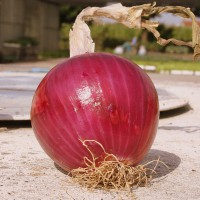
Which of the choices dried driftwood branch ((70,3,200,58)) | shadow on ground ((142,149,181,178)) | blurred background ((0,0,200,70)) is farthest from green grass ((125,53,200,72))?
dried driftwood branch ((70,3,200,58))

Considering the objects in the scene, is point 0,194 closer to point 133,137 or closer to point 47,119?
point 47,119

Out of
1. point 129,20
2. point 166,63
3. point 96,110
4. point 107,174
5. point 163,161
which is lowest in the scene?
point 166,63

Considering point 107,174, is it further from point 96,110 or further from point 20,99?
point 20,99

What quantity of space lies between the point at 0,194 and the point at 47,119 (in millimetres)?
689

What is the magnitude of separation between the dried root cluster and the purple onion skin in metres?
0.06

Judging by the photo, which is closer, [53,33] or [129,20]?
[129,20]

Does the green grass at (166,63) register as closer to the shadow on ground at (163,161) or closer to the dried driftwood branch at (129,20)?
the shadow on ground at (163,161)

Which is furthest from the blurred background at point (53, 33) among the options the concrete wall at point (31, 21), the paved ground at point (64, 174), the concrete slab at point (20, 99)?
the paved ground at point (64, 174)

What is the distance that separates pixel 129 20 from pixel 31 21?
98.6 feet

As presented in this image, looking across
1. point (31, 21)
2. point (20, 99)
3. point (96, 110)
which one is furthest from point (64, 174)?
point (31, 21)

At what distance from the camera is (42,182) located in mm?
4773

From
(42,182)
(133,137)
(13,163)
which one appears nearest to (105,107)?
(133,137)

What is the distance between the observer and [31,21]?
112 ft

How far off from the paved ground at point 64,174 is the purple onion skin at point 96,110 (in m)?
0.28
